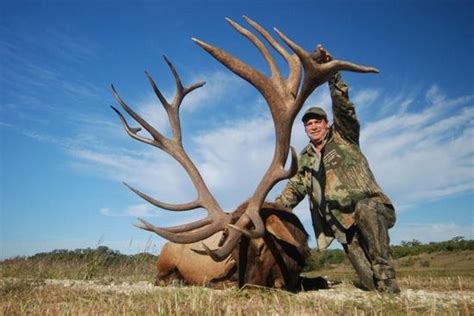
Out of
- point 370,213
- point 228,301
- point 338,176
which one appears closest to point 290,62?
point 338,176

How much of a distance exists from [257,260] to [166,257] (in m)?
2.85

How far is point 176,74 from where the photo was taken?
6250mm

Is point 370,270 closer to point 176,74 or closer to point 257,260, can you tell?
point 257,260

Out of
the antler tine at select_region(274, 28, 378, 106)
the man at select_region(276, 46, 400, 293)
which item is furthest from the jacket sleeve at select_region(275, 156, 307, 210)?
the antler tine at select_region(274, 28, 378, 106)

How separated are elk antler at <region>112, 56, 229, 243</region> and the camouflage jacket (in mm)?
1455

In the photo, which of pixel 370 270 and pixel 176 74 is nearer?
pixel 370 270

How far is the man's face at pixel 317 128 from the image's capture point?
19.9 feet

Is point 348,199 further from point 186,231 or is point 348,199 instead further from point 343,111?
point 186,231

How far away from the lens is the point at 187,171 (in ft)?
18.9

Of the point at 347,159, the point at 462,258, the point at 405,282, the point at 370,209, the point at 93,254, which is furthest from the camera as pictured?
the point at 462,258

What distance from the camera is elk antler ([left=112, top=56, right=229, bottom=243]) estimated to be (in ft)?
16.2

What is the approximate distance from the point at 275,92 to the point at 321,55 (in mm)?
599

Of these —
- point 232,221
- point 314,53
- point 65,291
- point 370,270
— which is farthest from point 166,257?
point 314,53

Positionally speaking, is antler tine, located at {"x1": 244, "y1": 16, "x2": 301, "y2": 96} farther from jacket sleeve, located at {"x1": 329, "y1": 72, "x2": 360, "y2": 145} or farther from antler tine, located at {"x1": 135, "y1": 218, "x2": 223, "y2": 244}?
antler tine, located at {"x1": 135, "y1": 218, "x2": 223, "y2": 244}
